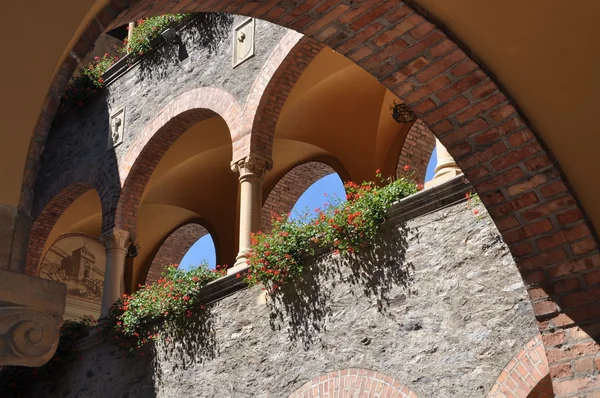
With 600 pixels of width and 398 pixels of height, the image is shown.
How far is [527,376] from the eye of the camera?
5.68 meters

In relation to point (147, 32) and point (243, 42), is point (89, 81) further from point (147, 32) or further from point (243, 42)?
point (243, 42)

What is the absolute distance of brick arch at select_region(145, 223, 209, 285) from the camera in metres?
16.5

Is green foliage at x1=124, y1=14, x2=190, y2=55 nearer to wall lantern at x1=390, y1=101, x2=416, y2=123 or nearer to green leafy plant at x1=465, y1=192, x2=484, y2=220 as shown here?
wall lantern at x1=390, y1=101, x2=416, y2=123

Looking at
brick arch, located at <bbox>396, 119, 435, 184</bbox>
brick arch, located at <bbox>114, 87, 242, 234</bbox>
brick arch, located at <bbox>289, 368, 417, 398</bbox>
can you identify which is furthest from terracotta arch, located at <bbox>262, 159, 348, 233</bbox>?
brick arch, located at <bbox>289, 368, 417, 398</bbox>

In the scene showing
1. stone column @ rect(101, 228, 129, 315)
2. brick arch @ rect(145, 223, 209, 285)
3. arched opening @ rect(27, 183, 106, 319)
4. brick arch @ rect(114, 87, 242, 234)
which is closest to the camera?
brick arch @ rect(114, 87, 242, 234)

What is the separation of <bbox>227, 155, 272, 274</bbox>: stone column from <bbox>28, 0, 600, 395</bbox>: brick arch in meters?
5.16

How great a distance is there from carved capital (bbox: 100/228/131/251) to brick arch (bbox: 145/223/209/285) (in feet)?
16.0

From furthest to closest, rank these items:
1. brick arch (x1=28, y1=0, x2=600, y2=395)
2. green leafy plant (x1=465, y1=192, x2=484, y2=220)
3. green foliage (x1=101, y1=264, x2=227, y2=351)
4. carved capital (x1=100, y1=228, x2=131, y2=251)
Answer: carved capital (x1=100, y1=228, x2=131, y2=251) → green foliage (x1=101, y1=264, x2=227, y2=351) → green leafy plant (x1=465, y1=192, x2=484, y2=220) → brick arch (x1=28, y1=0, x2=600, y2=395)

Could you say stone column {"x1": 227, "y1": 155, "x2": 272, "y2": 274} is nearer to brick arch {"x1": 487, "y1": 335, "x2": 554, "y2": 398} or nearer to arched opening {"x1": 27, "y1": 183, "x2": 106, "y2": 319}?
brick arch {"x1": 487, "y1": 335, "x2": 554, "y2": 398}

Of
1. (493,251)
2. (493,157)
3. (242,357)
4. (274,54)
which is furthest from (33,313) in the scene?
(274,54)

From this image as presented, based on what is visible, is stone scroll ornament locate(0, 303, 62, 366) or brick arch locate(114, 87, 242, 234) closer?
stone scroll ornament locate(0, 303, 62, 366)

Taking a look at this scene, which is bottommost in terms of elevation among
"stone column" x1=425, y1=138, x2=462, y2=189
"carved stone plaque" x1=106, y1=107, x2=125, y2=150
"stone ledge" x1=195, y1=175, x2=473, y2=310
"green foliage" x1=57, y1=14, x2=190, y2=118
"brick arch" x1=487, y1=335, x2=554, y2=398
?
"brick arch" x1=487, y1=335, x2=554, y2=398

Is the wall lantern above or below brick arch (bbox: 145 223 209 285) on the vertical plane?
below

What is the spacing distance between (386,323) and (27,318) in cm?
454
